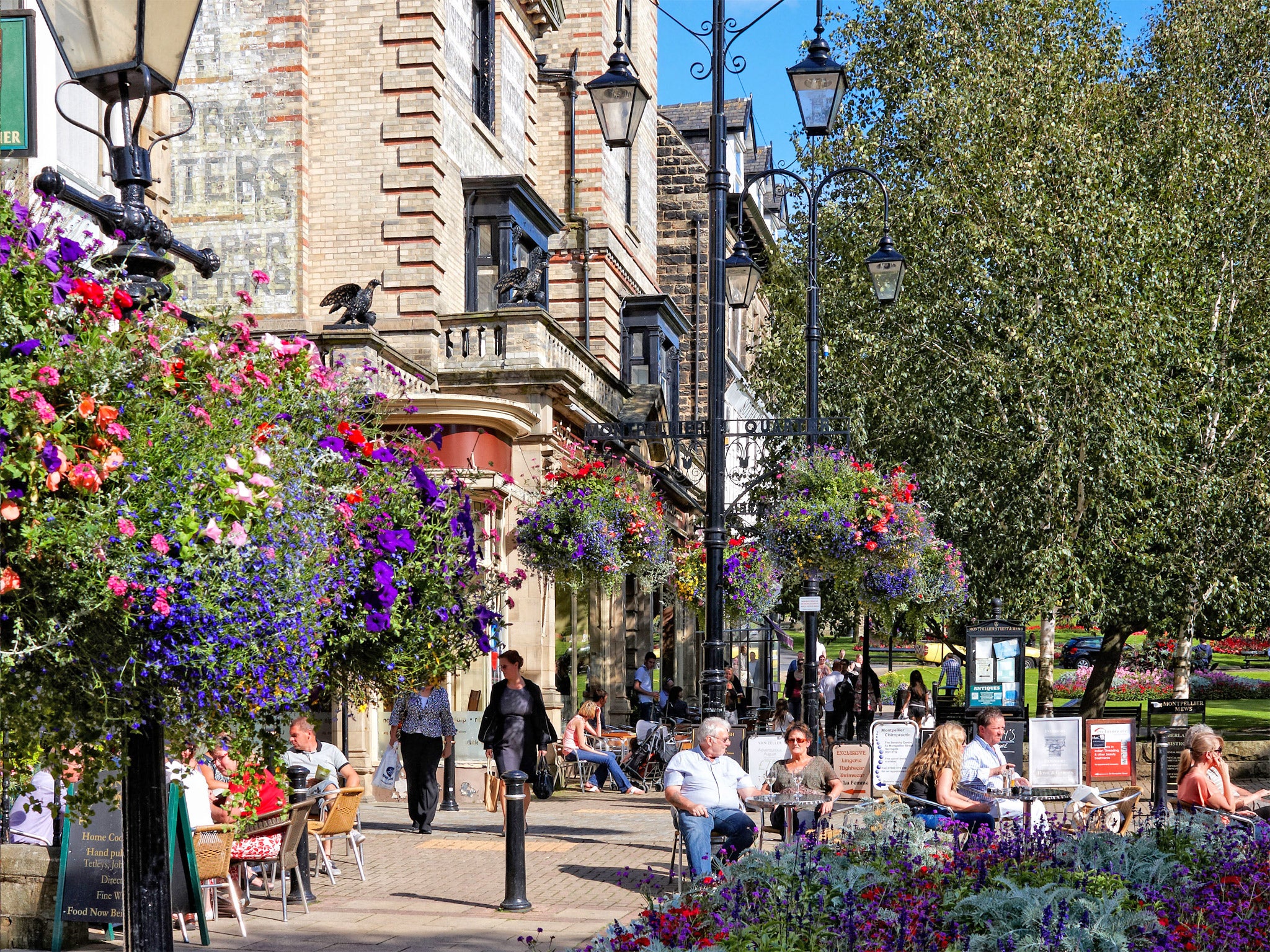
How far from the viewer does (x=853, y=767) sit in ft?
52.0

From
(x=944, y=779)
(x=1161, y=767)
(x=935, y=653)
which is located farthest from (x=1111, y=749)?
(x=935, y=653)

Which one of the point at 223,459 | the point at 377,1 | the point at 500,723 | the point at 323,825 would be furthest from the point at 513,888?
the point at 377,1

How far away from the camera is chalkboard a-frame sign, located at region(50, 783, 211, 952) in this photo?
864cm

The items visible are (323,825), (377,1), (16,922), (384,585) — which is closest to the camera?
(384,585)

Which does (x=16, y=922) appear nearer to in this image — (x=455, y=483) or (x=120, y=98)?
(x=455, y=483)

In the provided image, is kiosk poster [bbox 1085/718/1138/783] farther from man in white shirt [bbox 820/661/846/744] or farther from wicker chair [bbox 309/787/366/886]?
man in white shirt [bbox 820/661/846/744]

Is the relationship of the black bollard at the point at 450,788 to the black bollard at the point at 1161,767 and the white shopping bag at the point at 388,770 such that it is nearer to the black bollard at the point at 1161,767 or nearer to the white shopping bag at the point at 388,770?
the white shopping bag at the point at 388,770

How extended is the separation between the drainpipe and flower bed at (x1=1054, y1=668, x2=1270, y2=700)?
2415 centimetres

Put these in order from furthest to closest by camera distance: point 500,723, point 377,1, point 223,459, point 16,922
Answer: point 377,1
point 500,723
point 16,922
point 223,459

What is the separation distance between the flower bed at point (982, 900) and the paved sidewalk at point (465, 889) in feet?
2.75

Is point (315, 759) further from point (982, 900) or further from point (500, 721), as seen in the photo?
point (982, 900)

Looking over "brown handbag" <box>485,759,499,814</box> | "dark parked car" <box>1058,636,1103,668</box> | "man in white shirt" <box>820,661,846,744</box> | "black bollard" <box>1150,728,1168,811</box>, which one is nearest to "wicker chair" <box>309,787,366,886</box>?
"brown handbag" <box>485,759,499,814</box>

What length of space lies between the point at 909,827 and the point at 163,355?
5925 mm

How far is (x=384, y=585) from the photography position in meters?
7.81
